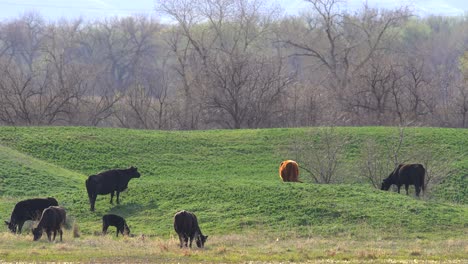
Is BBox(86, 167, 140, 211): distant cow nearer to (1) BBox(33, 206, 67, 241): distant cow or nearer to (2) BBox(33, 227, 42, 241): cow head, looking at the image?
(1) BBox(33, 206, 67, 241): distant cow

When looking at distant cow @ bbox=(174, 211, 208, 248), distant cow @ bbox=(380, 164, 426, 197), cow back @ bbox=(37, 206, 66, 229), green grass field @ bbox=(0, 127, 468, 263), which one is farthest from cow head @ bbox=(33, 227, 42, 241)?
distant cow @ bbox=(380, 164, 426, 197)

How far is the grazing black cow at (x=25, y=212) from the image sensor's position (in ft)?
90.2

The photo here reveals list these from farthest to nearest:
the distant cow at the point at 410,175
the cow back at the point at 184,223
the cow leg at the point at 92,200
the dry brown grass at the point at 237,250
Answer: the distant cow at the point at 410,175 → the cow leg at the point at 92,200 → the cow back at the point at 184,223 → the dry brown grass at the point at 237,250

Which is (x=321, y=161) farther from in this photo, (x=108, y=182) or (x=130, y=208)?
(x=108, y=182)

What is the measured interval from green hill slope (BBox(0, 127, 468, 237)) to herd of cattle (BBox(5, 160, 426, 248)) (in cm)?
74

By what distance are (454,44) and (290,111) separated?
59.5 meters

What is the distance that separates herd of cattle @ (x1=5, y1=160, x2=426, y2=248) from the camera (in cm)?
2328

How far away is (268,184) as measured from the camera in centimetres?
3181

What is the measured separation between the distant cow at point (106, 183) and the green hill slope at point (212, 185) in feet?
1.73

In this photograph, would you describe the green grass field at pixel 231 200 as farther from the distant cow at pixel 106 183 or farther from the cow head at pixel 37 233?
the distant cow at pixel 106 183

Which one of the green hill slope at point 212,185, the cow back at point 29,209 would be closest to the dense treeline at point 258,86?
the green hill slope at point 212,185

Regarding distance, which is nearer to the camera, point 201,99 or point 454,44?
point 201,99

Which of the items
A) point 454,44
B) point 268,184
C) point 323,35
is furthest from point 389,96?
point 454,44

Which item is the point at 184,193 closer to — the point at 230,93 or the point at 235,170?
the point at 235,170
